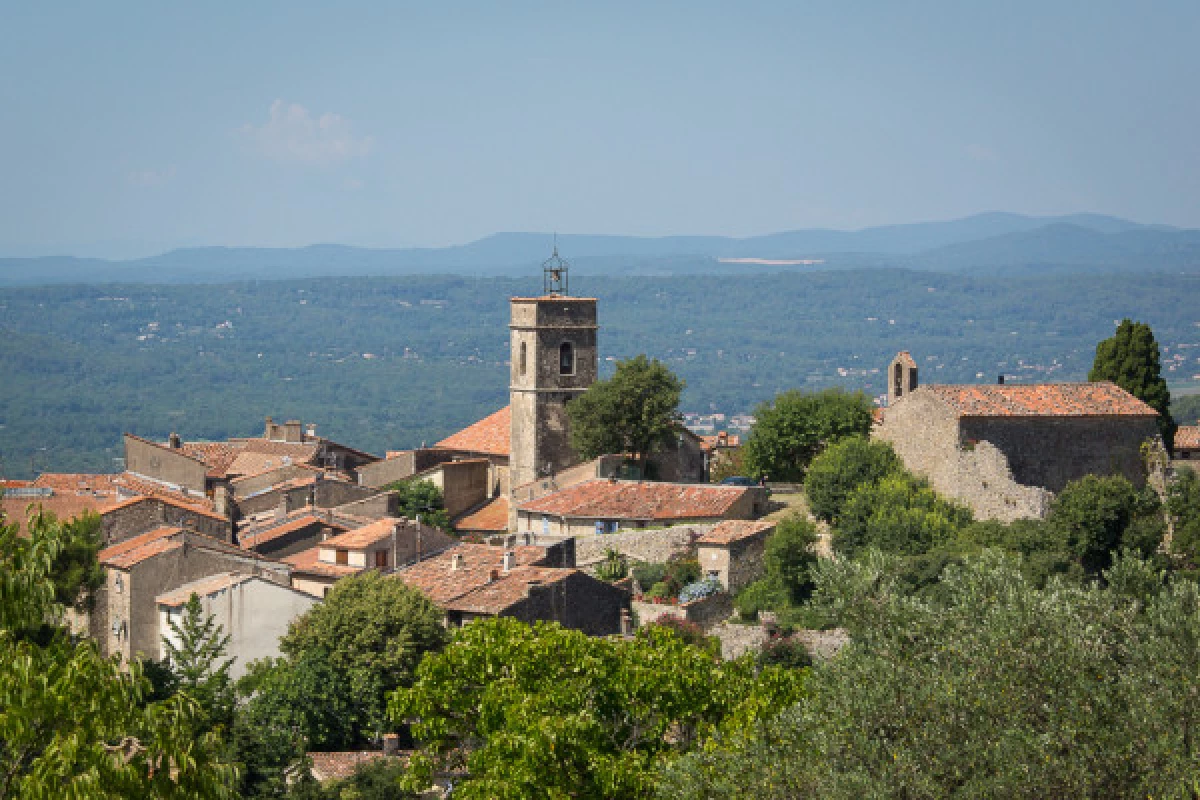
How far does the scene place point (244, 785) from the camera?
95.7ft

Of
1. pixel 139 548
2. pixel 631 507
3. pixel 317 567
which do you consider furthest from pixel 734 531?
pixel 139 548

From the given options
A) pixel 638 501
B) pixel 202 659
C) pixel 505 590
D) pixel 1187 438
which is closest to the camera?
pixel 202 659

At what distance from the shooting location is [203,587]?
39312 mm

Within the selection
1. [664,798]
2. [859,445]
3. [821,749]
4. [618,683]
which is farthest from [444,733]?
[859,445]

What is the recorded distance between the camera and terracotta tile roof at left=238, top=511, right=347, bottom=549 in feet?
154

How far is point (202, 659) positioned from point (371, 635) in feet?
13.0

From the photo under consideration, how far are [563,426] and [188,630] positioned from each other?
20.6 meters

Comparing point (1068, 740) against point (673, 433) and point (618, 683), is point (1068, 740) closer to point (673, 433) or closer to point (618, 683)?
point (618, 683)

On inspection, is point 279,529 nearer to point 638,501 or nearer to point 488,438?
point 638,501

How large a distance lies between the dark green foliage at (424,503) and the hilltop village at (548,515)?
19 centimetres

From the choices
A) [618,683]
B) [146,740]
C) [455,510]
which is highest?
[146,740]

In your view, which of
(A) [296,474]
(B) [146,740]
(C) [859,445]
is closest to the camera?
(B) [146,740]

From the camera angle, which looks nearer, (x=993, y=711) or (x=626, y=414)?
(x=993, y=711)

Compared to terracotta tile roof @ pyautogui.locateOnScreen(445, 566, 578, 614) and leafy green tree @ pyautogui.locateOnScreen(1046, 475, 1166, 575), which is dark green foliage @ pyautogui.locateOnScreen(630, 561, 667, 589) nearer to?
terracotta tile roof @ pyautogui.locateOnScreen(445, 566, 578, 614)
